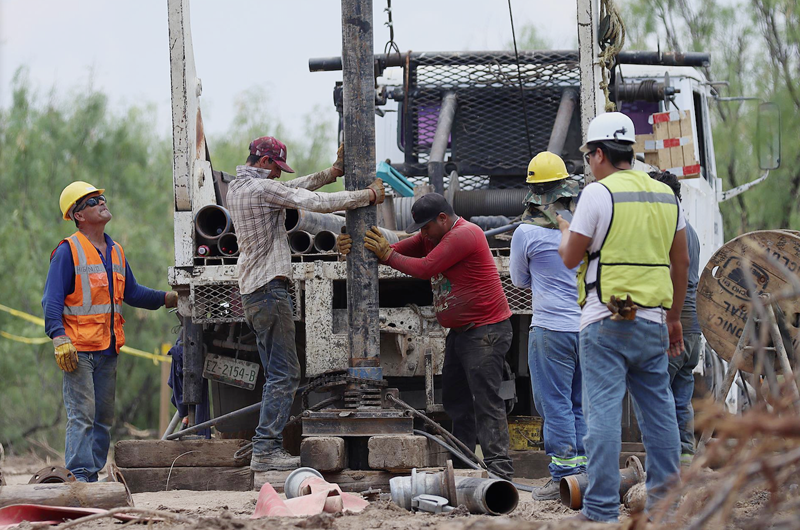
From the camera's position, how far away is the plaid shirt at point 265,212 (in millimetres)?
5500

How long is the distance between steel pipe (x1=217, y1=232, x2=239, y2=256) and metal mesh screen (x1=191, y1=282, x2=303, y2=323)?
236 millimetres

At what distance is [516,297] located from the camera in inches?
241

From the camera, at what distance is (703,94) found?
8398mm

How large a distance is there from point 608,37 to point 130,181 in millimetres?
13374

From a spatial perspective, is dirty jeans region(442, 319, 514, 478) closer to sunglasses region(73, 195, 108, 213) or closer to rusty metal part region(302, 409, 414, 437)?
rusty metal part region(302, 409, 414, 437)

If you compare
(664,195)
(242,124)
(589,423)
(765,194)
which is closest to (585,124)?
(664,195)

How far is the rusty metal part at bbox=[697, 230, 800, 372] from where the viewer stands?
514cm

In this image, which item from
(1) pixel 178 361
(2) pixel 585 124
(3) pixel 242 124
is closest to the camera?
(2) pixel 585 124

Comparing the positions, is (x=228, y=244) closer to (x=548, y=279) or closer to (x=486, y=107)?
(x=548, y=279)

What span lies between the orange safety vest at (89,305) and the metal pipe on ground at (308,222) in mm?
1131

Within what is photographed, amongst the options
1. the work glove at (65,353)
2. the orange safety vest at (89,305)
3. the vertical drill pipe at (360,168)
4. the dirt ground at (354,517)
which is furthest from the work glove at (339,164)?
the dirt ground at (354,517)

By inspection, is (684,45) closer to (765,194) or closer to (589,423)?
(765,194)

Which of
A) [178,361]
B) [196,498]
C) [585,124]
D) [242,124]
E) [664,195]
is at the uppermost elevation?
[242,124]

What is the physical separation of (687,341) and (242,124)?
77.4 ft
